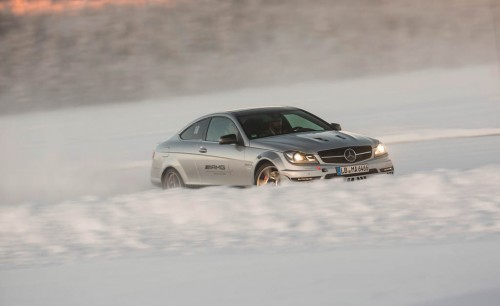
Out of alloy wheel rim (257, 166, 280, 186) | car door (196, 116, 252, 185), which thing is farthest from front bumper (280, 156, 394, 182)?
car door (196, 116, 252, 185)

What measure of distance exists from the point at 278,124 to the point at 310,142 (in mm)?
1008

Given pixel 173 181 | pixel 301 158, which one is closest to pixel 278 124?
pixel 301 158

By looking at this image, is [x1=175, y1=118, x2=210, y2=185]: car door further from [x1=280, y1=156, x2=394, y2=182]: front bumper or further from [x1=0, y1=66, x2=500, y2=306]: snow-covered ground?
[x1=0, y1=66, x2=500, y2=306]: snow-covered ground

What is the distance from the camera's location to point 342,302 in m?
7.86

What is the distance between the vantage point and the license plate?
47.4ft

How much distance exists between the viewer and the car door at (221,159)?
15.0 metres

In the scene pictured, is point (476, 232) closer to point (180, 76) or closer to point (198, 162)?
point (198, 162)

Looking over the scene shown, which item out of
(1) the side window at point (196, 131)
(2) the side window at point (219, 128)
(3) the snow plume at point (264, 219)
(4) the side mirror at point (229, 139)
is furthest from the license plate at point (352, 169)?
(1) the side window at point (196, 131)

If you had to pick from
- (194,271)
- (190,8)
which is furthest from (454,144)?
(190,8)

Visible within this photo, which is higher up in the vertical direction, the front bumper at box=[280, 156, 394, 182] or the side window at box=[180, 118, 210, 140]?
the side window at box=[180, 118, 210, 140]

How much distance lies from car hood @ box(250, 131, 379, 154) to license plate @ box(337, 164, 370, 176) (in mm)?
292

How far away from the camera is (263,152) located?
1467 cm

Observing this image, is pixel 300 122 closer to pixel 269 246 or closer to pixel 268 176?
pixel 268 176

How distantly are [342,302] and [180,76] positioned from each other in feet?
487
